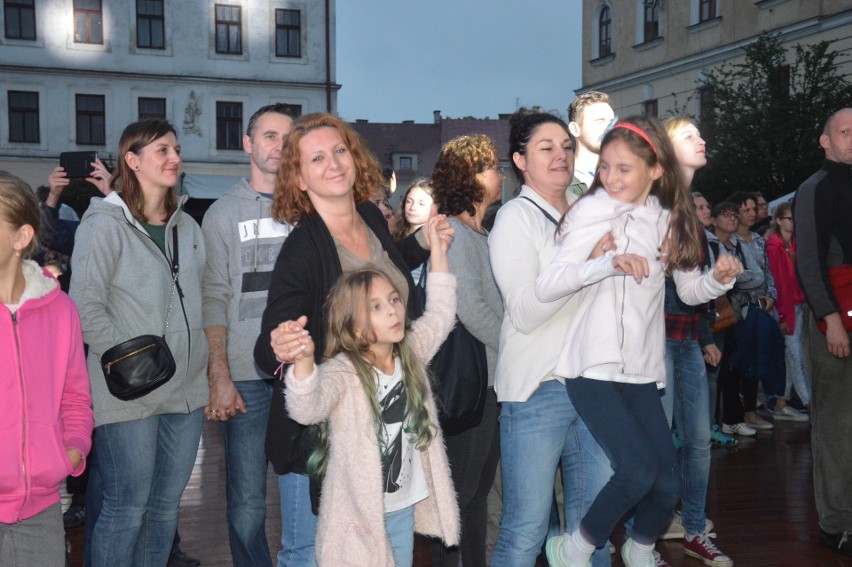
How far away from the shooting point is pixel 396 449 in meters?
3.12

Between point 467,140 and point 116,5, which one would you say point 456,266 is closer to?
point 467,140

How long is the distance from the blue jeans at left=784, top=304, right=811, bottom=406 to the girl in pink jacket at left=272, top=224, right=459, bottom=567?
6.80 m

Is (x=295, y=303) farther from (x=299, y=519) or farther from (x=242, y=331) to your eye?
(x=242, y=331)

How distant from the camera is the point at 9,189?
2818mm

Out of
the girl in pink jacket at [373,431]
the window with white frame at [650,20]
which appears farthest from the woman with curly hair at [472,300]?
the window with white frame at [650,20]

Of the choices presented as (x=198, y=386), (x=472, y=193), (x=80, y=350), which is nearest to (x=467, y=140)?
(x=472, y=193)

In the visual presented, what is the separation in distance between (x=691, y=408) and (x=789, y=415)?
540 cm

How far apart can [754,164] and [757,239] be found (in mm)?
9272

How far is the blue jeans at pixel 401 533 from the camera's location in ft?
10.3

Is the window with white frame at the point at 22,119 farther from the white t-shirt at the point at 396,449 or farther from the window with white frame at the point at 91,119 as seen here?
the white t-shirt at the point at 396,449

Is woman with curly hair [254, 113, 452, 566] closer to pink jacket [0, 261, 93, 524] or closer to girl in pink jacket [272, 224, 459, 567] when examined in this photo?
girl in pink jacket [272, 224, 459, 567]

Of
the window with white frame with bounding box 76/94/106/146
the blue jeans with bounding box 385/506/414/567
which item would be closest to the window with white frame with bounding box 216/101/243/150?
the window with white frame with bounding box 76/94/106/146

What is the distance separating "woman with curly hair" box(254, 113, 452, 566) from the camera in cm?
296

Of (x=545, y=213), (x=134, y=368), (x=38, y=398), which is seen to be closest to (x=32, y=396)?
(x=38, y=398)
